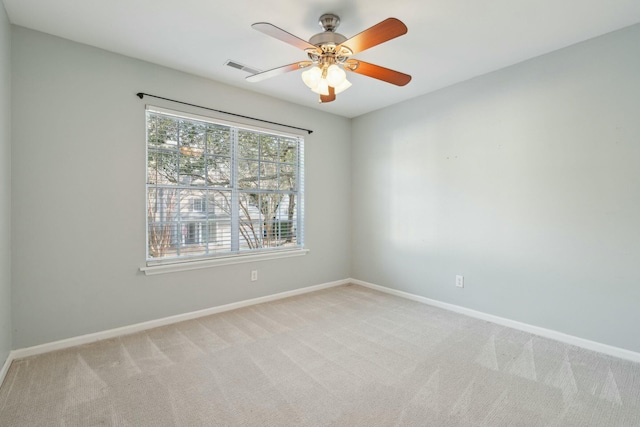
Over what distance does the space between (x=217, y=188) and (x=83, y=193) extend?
1.17 metres

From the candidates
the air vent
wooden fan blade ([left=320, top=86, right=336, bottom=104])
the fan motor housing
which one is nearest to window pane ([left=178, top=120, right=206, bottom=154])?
the air vent

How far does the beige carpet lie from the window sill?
1.84 feet

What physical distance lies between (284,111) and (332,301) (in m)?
2.50

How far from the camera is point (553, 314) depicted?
267cm

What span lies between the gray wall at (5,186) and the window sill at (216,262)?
896 millimetres

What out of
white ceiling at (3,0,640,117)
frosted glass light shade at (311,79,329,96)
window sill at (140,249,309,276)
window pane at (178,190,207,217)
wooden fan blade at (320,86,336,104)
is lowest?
window sill at (140,249,309,276)

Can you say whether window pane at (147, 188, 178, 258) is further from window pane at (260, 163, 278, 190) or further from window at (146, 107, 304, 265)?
window pane at (260, 163, 278, 190)

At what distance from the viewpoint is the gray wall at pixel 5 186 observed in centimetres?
205

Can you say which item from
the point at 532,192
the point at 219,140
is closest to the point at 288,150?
the point at 219,140

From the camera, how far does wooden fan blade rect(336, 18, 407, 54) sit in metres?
1.66

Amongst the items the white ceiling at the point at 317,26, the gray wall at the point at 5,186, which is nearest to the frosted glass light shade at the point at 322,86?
the white ceiling at the point at 317,26

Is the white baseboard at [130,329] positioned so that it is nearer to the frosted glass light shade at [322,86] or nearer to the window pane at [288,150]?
the window pane at [288,150]

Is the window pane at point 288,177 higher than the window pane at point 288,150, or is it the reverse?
the window pane at point 288,150

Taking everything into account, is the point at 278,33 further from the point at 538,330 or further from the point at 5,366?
the point at 538,330
